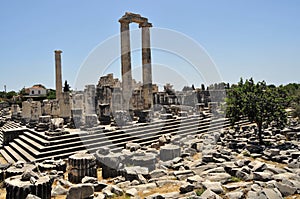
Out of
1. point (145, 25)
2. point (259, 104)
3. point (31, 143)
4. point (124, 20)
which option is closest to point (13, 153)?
point (31, 143)

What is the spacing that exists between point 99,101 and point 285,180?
15094mm

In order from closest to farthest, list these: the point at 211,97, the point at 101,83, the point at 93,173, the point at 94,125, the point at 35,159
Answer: the point at 93,173, the point at 35,159, the point at 94,125, the point at 101,83, the point at 211,97

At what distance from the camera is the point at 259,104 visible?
11.4 meters

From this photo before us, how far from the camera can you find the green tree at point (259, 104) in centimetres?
1132

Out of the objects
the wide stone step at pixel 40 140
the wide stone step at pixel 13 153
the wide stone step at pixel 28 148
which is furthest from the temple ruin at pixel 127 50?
the wide stone step at pixel 13 153

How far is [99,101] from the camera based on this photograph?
758 inches

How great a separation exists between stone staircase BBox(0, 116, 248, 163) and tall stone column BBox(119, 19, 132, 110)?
389cm

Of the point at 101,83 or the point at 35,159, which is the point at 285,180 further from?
the point at 101,83

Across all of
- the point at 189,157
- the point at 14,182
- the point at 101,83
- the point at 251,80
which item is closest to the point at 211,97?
the point at 101,83

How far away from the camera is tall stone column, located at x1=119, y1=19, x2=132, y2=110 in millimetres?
18188

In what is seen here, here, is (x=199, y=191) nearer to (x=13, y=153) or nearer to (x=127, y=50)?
(x=13, y=153)

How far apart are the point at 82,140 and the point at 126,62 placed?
835 centimetres

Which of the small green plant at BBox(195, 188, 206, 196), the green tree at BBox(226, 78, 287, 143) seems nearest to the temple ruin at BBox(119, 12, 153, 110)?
the green tree at BBox(226, 78, 287, 143)

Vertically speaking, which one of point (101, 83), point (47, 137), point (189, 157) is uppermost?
point (101, 83)
